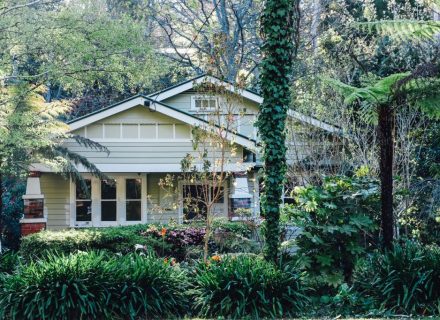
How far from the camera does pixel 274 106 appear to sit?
386 inches

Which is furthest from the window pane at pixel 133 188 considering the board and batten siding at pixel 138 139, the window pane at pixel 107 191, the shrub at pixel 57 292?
the shrub at pixel 57 292

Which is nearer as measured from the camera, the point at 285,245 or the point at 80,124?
the point at 285,245

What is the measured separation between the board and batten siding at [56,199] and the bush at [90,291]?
9.47m

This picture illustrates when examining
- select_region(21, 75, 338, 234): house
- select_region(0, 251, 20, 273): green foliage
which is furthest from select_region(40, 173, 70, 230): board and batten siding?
select_region(0, 251, 20, 273): green foliage

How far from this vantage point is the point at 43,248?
522 inches

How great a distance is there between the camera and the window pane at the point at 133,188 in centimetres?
1880

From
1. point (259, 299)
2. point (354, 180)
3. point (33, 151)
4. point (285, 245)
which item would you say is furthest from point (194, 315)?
point (33, 151)

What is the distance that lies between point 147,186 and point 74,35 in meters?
7.19

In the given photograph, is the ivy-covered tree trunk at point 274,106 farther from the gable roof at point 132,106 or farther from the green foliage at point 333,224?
the gable roof at point 132,106

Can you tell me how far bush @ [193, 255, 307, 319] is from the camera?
8.68 metres

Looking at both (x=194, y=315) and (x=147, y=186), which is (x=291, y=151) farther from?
(x=194, y=315)

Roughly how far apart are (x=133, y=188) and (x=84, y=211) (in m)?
1.71

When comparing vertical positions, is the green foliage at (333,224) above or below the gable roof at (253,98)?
below

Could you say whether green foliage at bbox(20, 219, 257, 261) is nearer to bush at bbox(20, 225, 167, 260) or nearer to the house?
bush at bbox(20, 225, 167, 260)
